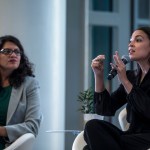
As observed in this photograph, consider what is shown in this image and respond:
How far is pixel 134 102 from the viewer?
1948 millimetres

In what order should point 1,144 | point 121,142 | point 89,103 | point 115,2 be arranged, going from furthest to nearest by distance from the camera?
point 115,2 < point 89,103 < point 1,144 < point 121,142

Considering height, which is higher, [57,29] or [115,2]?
[115,2]

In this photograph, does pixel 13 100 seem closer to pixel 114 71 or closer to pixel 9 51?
pixel 9 51

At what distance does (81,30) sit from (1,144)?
1878mm

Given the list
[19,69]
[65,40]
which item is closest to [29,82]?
[19,69]

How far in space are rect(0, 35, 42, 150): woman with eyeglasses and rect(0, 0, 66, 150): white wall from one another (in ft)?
2.18

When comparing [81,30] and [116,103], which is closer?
[116,103]

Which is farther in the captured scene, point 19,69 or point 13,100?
point 19,69

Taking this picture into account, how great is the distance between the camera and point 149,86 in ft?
6.77

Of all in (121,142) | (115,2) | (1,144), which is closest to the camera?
(121,142)

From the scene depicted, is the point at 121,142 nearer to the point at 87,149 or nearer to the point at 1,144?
the point at 87,149

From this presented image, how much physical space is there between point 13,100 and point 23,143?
373 millimetres

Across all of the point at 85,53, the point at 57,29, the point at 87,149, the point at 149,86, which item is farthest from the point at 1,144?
the point at 85,53

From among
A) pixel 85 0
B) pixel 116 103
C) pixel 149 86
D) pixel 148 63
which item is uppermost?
pixel 85 0
